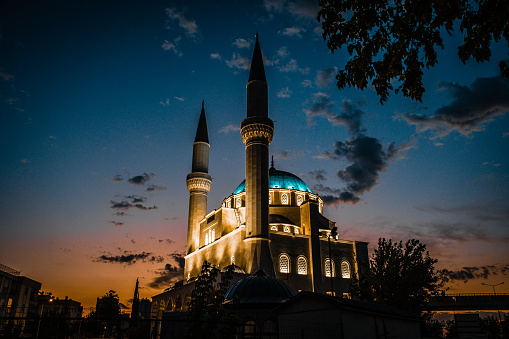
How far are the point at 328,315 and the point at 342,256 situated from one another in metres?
30.8

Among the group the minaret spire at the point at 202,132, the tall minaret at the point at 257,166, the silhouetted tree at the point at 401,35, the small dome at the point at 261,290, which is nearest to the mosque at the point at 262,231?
the tall minaret at the point at 257,166

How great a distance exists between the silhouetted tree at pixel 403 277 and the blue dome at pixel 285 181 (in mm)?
22575

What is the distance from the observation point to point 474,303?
42.5 metres

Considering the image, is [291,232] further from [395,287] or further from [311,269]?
[395,287]

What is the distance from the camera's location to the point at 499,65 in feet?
30.7

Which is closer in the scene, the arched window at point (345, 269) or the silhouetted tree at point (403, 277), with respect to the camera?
the silhouetted tree at point (403, 277)

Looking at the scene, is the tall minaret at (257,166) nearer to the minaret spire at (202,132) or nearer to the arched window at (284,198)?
the arched window at (284,198)

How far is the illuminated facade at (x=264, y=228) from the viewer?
37719mm

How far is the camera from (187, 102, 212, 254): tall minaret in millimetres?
50156

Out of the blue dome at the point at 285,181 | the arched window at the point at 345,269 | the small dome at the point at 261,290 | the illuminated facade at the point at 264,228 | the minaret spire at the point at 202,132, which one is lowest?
the small dome at the point at 261,290

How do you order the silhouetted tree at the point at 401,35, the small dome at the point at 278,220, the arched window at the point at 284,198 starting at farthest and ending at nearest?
1. the arched window at the point at 284,198
2. the small dome at the point at 278,220
3. the silhouetted tree at the point at 401,35

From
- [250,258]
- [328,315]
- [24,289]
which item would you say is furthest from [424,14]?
[24,289]

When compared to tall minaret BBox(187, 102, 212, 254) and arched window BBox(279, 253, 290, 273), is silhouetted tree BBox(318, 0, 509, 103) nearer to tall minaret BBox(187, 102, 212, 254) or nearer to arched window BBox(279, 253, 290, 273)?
arched window BBox(279, 253, 290, 273)

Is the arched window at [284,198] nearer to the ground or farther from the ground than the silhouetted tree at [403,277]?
farther from the ground
